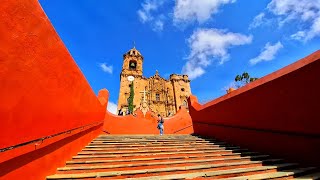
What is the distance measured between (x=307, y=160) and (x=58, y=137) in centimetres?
467

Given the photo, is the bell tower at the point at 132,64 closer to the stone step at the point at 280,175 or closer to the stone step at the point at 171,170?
the stone step at the point at 171,170

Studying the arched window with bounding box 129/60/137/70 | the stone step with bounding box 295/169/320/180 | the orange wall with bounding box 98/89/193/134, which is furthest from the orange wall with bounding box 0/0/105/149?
the arched window with bounding box 129/60/137/70

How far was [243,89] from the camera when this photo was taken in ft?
17.7

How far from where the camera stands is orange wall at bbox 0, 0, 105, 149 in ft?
5.82

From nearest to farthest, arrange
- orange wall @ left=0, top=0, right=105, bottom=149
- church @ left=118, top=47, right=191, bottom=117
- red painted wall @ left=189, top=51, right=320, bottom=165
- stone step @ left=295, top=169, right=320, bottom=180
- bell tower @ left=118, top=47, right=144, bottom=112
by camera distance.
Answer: orange wall @ left=0, top=0, right=105, bottom=149 → stone step @ left=295, top=169, right=320, bottom=180 → red painted wall @ left=189, top=51, right=320, bottom=165 → bell tower @ left=118, top=47, right=144, bottom=112 → church @ left=118, top=47, right=191, bottom=117

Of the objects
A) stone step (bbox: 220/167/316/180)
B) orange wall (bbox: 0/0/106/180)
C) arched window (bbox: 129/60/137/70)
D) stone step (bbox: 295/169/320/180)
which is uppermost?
arched window (bbox: 129/60/137/70)

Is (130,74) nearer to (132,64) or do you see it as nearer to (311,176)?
(132,64)

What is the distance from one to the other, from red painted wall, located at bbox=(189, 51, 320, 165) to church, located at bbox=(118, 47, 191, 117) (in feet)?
100

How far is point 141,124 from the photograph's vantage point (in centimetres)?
1191

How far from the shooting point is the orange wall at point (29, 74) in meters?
1.77

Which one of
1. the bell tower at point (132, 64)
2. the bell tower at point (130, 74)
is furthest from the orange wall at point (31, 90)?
the bell tower at point (132, 64)

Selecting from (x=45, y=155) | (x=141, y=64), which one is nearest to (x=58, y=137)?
(x=45, y=155)

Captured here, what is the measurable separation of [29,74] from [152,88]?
124ft

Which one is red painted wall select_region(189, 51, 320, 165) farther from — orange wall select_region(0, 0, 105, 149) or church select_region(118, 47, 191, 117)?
church select_region(118, 47, 191, 117)
